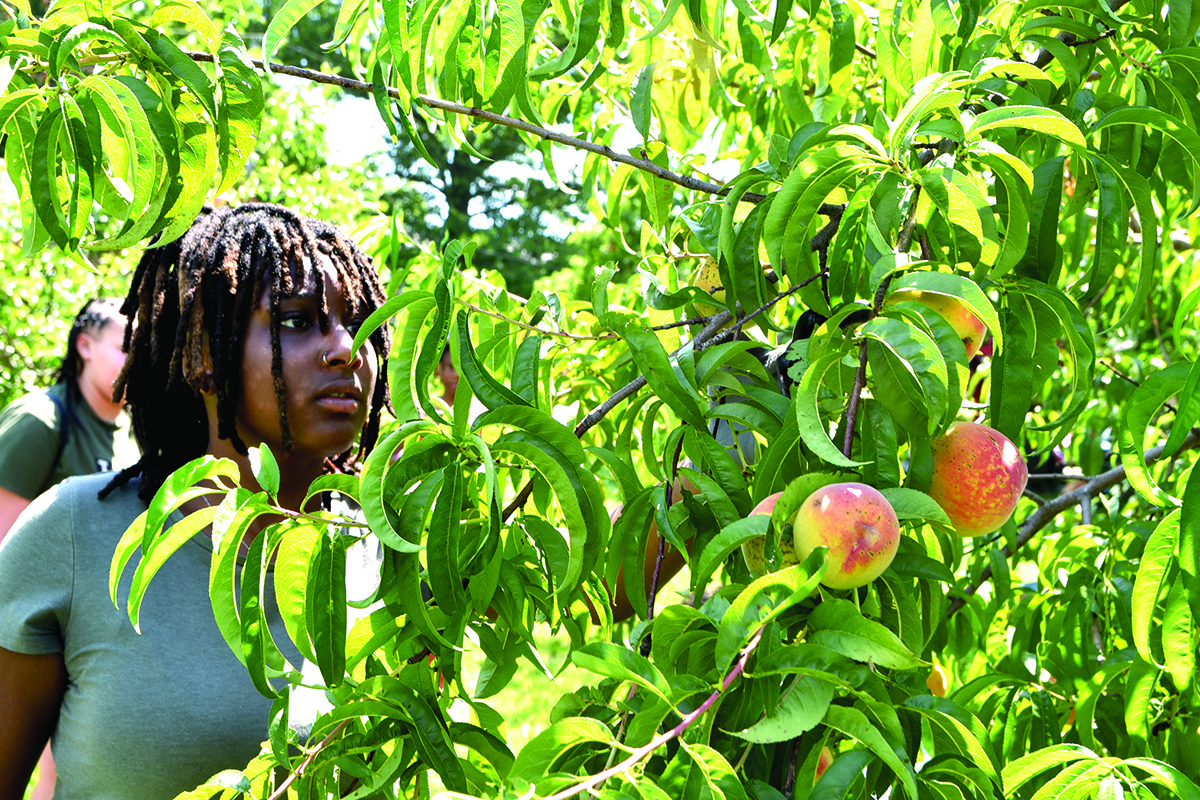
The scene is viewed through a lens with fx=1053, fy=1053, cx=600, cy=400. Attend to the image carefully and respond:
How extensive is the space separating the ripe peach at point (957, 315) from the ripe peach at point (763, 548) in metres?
0.18

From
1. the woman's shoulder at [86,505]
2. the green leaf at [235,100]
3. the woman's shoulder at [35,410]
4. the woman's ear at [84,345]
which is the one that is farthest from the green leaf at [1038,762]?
the woman's ear at [84,345]

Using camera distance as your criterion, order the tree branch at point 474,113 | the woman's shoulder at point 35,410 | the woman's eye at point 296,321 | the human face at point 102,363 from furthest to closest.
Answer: the human face at point 102,363
the woman's shoulder at point 35,410
the woman's eye at point 296,321
the tree branch at point 474,113

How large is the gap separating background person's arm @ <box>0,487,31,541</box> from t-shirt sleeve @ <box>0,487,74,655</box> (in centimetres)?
117

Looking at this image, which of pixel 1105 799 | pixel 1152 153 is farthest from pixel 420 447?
pixel 1152 153

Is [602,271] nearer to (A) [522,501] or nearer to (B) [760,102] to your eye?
(A) [522,501]

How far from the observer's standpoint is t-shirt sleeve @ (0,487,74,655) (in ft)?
4.39

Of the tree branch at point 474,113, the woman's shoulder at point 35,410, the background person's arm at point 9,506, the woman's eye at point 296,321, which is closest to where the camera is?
the tree branch at point 474,113

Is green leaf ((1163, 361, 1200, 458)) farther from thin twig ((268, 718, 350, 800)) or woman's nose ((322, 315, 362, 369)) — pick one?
woman's nose ((322, 315, 362, 369))

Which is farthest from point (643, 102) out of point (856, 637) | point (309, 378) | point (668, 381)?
point (309, 378)

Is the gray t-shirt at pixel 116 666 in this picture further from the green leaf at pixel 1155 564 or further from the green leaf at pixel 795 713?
the green leaf at pixel 1155 564

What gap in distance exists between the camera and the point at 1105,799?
2.19ft

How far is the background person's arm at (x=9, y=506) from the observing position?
2.43m

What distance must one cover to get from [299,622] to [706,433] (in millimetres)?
343

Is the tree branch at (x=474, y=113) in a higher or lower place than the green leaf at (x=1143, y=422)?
higher
